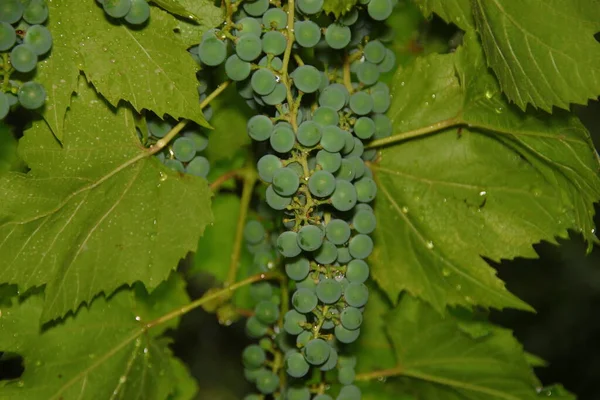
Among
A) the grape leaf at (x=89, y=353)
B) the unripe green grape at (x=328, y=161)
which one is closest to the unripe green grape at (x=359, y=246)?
the unripe green grape at (x=328, y=161)

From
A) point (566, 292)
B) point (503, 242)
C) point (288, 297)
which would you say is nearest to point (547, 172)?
point (503, 242)

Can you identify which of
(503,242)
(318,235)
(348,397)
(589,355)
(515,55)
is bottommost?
(589,355)

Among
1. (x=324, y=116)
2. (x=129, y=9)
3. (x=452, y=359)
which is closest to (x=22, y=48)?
(x=129, y=9)

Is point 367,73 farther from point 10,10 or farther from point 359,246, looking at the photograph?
point 10,10

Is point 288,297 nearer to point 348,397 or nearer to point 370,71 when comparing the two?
point 348,397

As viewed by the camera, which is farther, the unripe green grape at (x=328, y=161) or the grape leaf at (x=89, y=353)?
the grape leaf at (x=89, y=353)

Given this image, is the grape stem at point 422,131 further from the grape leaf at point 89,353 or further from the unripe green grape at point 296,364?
the grape leaf at point 89,353
